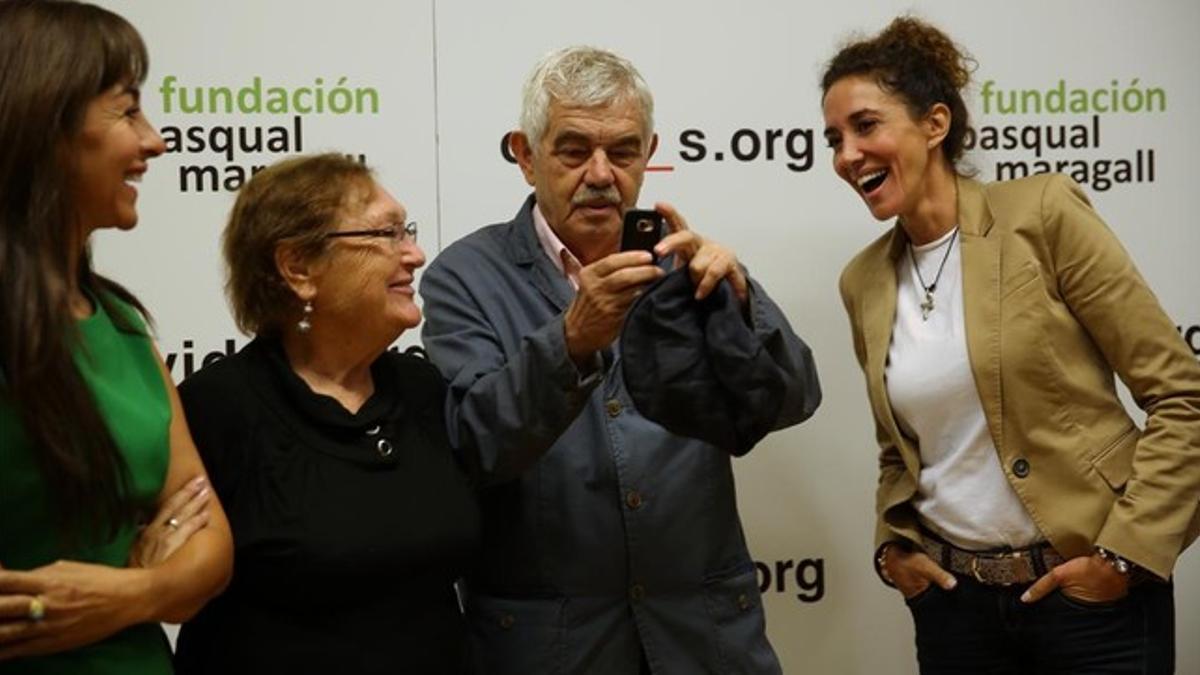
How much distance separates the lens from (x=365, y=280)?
180 cm

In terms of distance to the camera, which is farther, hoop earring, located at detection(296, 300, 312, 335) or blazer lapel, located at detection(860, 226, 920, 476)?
blazer lapel, located at detection(860, 226, 920, 476)

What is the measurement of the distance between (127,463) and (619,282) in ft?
2.01

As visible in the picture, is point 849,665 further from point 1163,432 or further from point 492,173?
point 492,173

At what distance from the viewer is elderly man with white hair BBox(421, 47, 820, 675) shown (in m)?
1.89

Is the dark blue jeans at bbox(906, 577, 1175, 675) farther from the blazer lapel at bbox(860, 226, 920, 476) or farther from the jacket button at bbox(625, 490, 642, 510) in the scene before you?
the jacket button at bbox(625, 490, 642, 510)

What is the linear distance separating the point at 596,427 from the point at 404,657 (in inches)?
17.0

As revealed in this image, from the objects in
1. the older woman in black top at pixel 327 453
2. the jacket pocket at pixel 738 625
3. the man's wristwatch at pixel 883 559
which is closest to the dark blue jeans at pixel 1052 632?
the man's wristwatch at pixel 883 559

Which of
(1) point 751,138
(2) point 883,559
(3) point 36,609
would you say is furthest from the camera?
(1) point 751,138

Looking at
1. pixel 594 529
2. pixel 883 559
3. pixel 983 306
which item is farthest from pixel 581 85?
pixel 883 559

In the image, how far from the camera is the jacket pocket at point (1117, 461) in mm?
2127

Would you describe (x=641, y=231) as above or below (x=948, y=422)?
above

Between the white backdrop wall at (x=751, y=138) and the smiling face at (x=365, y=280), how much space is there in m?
0.76

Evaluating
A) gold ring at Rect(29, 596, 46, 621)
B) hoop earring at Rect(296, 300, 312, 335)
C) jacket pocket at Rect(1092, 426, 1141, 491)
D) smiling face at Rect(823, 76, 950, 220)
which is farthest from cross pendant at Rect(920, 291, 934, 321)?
gold ring at Rect(29, 596, 46, 621)

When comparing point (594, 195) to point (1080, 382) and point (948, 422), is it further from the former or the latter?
point (1080, 382)
